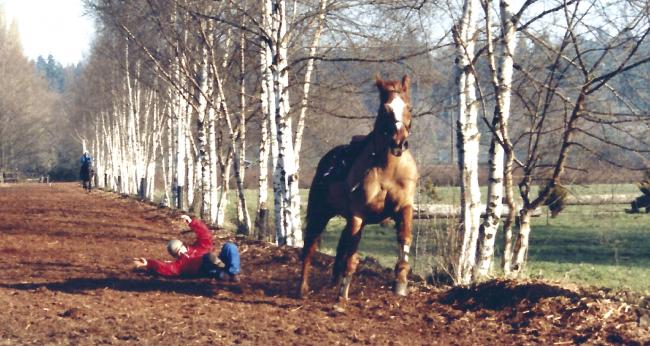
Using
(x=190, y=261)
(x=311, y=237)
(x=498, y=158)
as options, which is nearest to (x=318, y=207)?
(x=311, y=237)

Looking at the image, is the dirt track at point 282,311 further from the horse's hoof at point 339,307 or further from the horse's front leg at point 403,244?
the horse's front leg at point 403,244

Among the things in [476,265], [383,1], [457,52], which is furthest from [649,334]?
[383,1]

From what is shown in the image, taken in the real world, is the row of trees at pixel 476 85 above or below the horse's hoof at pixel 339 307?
above

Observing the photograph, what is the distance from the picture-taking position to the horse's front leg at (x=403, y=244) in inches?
379

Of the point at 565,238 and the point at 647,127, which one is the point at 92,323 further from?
the point at 565,238

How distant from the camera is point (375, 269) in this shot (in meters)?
12.6

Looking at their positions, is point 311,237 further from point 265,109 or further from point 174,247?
point 265,109

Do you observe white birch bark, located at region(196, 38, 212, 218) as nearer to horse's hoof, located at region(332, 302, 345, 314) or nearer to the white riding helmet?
the white riding helmet

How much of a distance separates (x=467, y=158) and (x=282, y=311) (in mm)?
3458

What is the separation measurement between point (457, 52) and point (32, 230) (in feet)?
44.9

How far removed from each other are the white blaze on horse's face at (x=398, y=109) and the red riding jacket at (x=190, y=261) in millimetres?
3823

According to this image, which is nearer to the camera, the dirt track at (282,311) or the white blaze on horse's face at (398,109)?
the dirt track at (282,311)

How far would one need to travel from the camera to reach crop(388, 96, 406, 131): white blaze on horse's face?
355 inches

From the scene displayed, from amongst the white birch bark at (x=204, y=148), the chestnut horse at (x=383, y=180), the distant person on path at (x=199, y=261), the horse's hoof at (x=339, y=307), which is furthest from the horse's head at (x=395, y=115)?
the white birch bark at (x=204, y=148)
